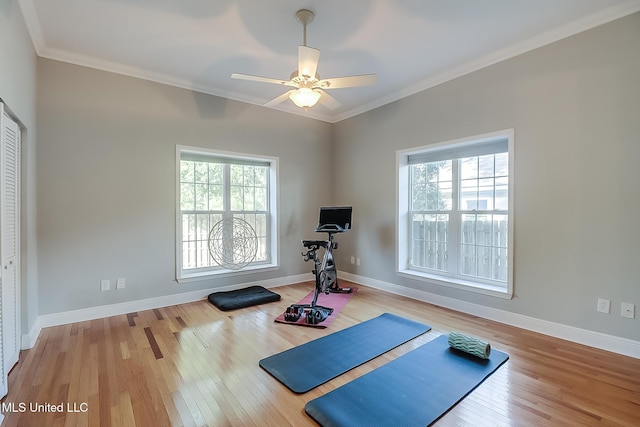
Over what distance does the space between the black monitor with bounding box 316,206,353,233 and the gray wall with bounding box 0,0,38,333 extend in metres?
3.06

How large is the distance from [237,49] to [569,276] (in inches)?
156

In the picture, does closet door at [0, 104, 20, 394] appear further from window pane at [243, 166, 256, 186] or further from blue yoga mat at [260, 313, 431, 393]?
window pane at [243, 166, 256, 186]

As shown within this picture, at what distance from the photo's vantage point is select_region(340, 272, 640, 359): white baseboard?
251cm

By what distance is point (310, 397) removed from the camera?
195 centimetres

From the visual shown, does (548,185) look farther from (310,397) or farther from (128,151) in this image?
(128,151)

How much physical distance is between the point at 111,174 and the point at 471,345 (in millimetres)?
4096

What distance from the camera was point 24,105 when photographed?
257 cm

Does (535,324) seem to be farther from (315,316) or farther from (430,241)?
Answer: (315,316)

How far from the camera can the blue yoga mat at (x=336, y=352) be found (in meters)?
2.17

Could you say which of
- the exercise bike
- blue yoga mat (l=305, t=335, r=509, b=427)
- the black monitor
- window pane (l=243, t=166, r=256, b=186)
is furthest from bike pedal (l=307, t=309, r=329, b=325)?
window pane (l=243, t=166, r=256, b=186)

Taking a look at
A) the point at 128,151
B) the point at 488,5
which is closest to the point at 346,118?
the point at 488,5

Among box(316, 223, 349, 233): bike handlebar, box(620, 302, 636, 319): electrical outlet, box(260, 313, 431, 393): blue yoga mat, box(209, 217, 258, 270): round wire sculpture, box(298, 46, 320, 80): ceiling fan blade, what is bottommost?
box(260, 313, 431, 393): blue yoga mat

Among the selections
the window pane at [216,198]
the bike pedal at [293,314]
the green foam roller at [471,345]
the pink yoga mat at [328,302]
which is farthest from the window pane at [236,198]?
the green foam roller at [471,345]

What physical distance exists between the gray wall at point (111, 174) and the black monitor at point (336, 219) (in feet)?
5.17
